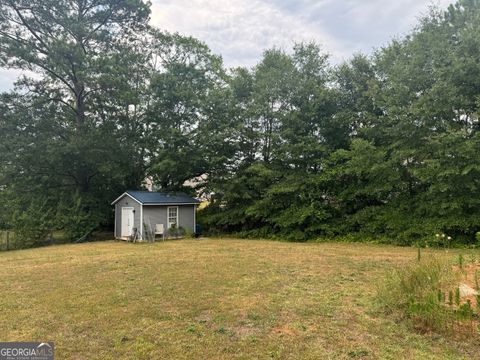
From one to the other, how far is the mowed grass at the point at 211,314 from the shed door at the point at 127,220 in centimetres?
825

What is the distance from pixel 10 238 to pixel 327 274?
1476 cm

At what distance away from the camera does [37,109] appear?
17.8 meters

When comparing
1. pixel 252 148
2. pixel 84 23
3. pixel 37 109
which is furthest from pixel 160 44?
pixel 252 148

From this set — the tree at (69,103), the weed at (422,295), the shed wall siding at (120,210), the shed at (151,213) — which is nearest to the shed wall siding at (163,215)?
the shed at (151,213)

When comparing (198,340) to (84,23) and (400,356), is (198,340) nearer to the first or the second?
(400,356)

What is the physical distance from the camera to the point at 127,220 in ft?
54.3

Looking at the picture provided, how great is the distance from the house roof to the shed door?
0.77 meters

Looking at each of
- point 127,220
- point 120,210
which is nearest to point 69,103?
point 120,210

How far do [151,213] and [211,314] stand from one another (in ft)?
40.7

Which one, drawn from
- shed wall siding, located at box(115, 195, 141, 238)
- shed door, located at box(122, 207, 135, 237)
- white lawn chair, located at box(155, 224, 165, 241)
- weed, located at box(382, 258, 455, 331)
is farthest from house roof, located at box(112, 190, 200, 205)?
weed, located at box(382, 258, 455, 331)

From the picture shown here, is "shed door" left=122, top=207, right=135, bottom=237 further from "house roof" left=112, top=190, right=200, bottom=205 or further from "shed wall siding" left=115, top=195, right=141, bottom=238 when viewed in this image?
"house roof" left=112, top=190, right=200, bottom=205

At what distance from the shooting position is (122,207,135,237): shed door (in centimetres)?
1628

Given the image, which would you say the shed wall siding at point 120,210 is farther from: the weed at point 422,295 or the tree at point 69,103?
the weed at point 422,295

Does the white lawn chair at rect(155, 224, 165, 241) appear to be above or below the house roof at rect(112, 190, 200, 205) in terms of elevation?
below
